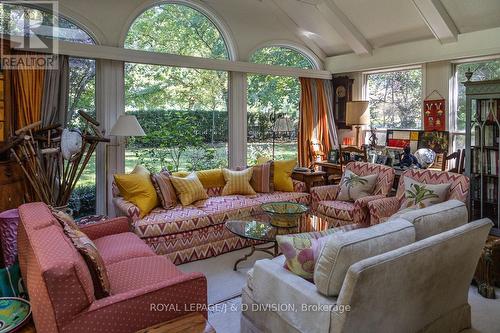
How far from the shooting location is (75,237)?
6.36ft

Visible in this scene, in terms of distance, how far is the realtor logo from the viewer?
3.76m

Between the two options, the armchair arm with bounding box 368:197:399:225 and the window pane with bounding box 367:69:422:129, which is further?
the window pane with bounding box 367:69:422:129

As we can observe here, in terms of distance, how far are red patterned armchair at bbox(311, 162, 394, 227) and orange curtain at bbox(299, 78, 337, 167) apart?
5.24 feet

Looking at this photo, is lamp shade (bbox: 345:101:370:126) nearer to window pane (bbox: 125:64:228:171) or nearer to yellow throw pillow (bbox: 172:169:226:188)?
window pane (bbox: 125:64:228:171)

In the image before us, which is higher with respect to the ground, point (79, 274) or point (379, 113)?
point (379, 113)

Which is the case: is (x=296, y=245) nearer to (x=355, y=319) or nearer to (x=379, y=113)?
(x=355, y=319)

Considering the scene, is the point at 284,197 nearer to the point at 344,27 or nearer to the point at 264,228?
the point at 264,228

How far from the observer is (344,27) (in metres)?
5.29

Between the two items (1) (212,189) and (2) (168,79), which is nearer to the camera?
(1) (212,189)

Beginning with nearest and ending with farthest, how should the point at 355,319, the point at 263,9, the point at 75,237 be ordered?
the point at 355,319, the point at 75,237, the point at 263,9

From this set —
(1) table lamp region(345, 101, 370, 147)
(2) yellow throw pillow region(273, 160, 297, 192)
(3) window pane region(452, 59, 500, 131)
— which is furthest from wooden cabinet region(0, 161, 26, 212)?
(3) window pane region(452, 59, 500, 131)

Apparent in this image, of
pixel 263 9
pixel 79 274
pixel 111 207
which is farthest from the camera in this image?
pixel 263 9

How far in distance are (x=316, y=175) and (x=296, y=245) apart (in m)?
A: 3.24

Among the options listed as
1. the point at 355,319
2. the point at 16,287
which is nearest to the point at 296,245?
the point at 355,319
